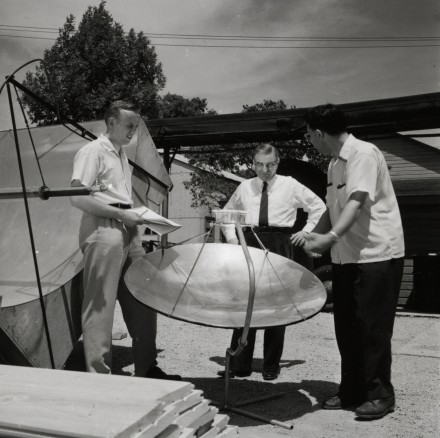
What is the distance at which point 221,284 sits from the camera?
368cm

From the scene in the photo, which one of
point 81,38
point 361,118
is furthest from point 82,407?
point 81,38

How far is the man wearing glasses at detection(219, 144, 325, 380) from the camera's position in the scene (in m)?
4.64

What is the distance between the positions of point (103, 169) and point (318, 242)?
1.48 meters

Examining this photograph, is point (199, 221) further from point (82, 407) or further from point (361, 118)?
point (82, 407)

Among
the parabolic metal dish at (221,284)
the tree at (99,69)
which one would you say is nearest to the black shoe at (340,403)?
the parabolic metal dish at (221,284)

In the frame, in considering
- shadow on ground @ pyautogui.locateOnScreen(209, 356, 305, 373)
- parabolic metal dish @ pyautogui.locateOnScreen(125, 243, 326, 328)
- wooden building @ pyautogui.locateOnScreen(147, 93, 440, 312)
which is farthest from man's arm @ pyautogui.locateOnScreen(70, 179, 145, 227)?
wooden building @ pyautogui.locateOnScreen(147, 93, 440, 312)

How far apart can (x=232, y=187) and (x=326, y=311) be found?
45.2 feet

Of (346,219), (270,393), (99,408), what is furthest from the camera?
(270,393)

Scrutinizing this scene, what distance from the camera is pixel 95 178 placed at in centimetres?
365

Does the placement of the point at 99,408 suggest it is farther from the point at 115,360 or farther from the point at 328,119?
the point at 115,360

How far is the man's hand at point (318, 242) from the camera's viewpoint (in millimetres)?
3477

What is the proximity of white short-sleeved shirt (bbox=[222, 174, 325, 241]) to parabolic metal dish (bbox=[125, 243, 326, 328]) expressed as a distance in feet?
3.35

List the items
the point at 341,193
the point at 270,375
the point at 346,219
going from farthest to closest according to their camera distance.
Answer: the point at 270,375 → the point at 341,193 → the point at 346,219

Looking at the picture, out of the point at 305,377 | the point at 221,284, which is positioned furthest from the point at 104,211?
the point at 305,377
